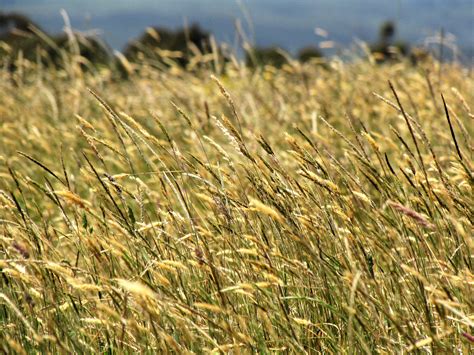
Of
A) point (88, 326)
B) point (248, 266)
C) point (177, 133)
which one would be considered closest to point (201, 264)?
point (248, 266)

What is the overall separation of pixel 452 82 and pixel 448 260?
5.47 meters

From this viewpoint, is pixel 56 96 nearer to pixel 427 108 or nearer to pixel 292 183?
pixel 427 108

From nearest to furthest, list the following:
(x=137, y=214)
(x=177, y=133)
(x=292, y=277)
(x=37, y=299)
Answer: (x=292, y=277) → (x=37, y=299) → (x=137, y=214) → (x=177, y=133)

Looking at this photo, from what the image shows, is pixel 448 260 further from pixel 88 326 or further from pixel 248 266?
pixel 88 326

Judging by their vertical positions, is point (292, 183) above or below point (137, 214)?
above

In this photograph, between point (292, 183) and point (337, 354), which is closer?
point (337, 354)

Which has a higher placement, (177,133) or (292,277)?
(292,277)

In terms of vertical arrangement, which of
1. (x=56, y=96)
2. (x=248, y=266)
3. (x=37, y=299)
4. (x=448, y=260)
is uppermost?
(x=448, y=260)

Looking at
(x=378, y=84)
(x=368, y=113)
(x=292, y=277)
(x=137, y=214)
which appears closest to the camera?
(x=292, y=277)

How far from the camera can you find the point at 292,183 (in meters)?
2.18

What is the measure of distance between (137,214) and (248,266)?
86.5 inches

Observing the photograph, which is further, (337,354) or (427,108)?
(427,108)

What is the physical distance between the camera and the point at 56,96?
7.09 metres

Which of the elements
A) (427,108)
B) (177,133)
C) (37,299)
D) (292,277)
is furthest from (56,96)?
(292,277)
